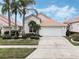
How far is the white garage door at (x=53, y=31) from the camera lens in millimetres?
50219

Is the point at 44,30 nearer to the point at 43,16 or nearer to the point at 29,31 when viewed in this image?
the point at 29,31

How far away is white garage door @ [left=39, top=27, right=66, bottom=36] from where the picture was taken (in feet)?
165

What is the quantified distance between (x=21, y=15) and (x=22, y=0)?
141 inches

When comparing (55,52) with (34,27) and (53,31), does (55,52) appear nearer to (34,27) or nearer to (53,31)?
(34,27)

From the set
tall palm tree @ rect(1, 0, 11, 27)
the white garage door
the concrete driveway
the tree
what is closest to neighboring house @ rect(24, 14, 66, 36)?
the white garage door

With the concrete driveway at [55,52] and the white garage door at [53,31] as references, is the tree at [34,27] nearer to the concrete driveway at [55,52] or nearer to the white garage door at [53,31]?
the white garage door at [53,31]

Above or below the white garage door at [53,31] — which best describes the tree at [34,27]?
above

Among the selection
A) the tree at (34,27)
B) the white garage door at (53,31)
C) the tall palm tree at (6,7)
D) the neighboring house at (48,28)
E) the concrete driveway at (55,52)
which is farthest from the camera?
the white garage door at (53,31)

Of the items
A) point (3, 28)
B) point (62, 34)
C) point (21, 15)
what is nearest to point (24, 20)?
point (21, 15)

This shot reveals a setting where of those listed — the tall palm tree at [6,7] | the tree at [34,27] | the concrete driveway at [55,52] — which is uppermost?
the tall palm tree at [6,7]

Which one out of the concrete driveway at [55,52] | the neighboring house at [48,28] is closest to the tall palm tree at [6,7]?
the neighboring house at [48,28]

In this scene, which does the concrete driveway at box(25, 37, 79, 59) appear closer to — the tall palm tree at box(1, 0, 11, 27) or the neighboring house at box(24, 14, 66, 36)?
the tall palm tree at box(1, 0, 11, 27)

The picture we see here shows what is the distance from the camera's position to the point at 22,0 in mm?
43469

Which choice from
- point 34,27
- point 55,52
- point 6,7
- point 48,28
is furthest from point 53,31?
point 55,52
